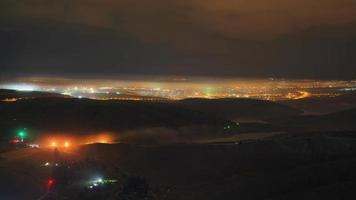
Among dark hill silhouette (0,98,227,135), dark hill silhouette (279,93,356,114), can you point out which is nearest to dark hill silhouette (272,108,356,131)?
dark hill silhouette (0,98,227,135)

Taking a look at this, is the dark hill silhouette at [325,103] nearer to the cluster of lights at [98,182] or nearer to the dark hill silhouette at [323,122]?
the dark hill silhouette at [323,122]

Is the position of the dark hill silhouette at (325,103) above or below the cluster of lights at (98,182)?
below

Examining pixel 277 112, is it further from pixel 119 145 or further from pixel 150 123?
pixel 119 145

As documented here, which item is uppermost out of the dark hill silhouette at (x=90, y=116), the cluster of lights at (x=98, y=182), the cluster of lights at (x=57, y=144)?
the dark hill silhouette at (x=90, y=116)

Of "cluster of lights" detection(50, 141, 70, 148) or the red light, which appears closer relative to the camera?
the red light

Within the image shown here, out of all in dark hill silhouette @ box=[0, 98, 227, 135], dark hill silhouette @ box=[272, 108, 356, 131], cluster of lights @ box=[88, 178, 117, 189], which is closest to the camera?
cluster of lights @ box=[88, 178, 117, 189]

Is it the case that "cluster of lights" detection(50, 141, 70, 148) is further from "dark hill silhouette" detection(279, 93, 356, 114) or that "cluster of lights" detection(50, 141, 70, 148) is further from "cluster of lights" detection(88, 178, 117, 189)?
"dark hill silhouette" detection(279, 93, 356, 114)

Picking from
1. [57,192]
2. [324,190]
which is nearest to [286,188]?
[324,190]

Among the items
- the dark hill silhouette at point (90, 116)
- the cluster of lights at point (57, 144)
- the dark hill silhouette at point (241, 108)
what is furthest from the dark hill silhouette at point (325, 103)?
the cluster of lights at point (57, 144)

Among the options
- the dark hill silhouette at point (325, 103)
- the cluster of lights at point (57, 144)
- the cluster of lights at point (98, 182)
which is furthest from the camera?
the dark hill silhouette at point (325, 103)

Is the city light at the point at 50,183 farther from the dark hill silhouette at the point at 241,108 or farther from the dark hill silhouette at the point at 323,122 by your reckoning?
the dark hill silhouette at the point at 241,108

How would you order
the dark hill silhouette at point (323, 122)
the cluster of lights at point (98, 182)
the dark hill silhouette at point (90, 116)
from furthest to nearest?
1. the dark hill silhouette at point (323, 122)
2. the dark hill silhouette at point (90, 116)
3. the cluster of lights at point (98, 182)

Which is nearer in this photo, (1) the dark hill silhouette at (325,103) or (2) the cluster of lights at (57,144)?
(2) the cluster of lights at (57,144)
